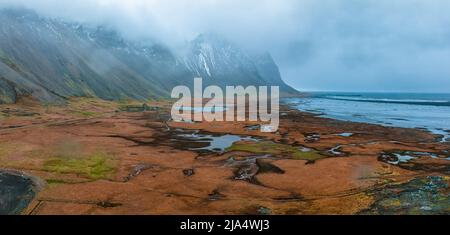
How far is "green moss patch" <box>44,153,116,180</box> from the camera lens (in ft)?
133

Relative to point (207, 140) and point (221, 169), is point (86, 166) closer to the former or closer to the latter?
point (221, 169)

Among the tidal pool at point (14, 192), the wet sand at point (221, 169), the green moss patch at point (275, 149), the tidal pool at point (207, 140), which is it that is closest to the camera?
the tidal pool at point (14, 192)

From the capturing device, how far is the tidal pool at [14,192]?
29480 millimetres

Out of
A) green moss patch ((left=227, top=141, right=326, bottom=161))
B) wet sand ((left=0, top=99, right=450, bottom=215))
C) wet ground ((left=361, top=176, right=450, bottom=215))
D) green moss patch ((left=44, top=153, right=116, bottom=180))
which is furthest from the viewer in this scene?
green moss patch ((left=227, top=141, right=326, bottom=161))

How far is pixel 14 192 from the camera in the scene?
33375 millimetres

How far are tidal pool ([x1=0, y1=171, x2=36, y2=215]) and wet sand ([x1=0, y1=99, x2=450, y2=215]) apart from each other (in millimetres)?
1089

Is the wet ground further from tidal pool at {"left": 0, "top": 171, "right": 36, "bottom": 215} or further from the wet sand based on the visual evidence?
tidal pool at {"left": 0, "top": 171, "right": 36, "bottom": 215}

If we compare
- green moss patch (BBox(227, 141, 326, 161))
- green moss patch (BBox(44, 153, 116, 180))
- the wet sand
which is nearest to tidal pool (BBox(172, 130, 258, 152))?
the wet sand

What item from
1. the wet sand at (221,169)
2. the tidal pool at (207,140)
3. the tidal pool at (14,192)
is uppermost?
the tidal pool at (14,192)

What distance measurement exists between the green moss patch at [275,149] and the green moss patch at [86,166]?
1937cm

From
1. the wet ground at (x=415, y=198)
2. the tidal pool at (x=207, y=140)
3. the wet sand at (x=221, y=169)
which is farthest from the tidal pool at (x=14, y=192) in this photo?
the wet ground at (x=415, y=198)

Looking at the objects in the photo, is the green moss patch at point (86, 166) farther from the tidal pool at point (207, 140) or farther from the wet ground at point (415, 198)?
the wet ground at point (415, 198)

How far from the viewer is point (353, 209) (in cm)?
2983

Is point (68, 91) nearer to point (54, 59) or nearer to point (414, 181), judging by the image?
point (54, 59)
